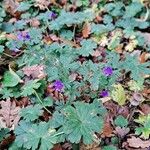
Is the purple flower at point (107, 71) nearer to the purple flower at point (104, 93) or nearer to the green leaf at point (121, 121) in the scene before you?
the purple flower at point (104, 93)

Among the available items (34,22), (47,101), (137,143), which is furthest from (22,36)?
(137,143)

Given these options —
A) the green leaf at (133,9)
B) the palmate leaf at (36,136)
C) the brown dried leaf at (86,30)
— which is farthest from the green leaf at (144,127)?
the green leaf at (133,9)

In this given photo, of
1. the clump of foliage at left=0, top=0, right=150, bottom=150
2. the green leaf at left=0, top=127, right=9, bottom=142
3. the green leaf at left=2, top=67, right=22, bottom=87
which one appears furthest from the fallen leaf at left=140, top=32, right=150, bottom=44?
the green leaf at left=0, top=127, right=9, bottom=142

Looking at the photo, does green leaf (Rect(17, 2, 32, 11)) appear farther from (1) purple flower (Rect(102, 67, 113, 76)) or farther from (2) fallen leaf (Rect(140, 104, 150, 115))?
(2) fallen leaf (Rect(140, 104, 150, 115))

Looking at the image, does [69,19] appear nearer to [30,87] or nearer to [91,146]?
[30,87]

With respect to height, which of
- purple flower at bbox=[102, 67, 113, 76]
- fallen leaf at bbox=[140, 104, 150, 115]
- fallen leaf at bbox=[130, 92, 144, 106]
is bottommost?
fallen leaf at bbox=[140, 104, 150, 115]

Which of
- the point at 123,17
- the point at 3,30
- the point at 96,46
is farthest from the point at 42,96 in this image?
the point at 123,17
